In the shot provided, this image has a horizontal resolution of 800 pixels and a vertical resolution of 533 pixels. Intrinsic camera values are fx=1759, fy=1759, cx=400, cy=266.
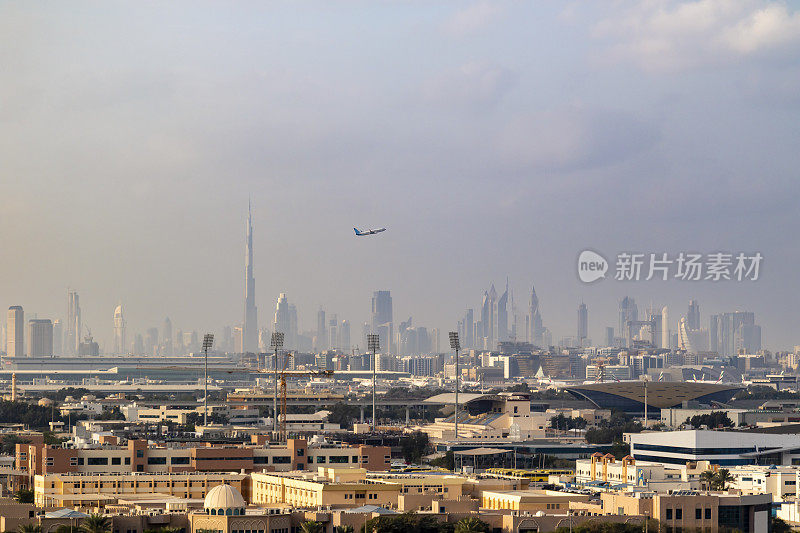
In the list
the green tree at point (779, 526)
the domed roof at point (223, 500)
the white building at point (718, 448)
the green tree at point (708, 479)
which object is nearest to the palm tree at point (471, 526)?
the domed roof at point (223, 500)

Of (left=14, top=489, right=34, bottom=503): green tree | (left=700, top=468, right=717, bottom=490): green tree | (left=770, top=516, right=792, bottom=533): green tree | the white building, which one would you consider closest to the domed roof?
(left=14, top=489, right=34, bottom=503): green tree

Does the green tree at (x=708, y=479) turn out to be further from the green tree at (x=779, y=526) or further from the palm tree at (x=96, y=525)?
the palm tree at (x=96, y=525)

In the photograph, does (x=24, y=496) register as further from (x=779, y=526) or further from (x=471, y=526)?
(x=779, y=526)

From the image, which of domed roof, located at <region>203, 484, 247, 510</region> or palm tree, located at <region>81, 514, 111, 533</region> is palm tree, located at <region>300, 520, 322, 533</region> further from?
palm tree, located at <region>81, 514, 111, 533</region>

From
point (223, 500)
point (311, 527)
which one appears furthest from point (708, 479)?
point (223, 500)

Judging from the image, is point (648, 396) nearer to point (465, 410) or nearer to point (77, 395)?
point (465, 410)

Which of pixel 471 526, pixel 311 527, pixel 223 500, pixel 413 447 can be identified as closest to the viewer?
pixel 311 527

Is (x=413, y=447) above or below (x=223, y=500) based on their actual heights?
below

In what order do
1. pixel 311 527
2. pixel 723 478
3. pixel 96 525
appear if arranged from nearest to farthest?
pixel 96 525 < pixel 311 527 < pixel 723 478
